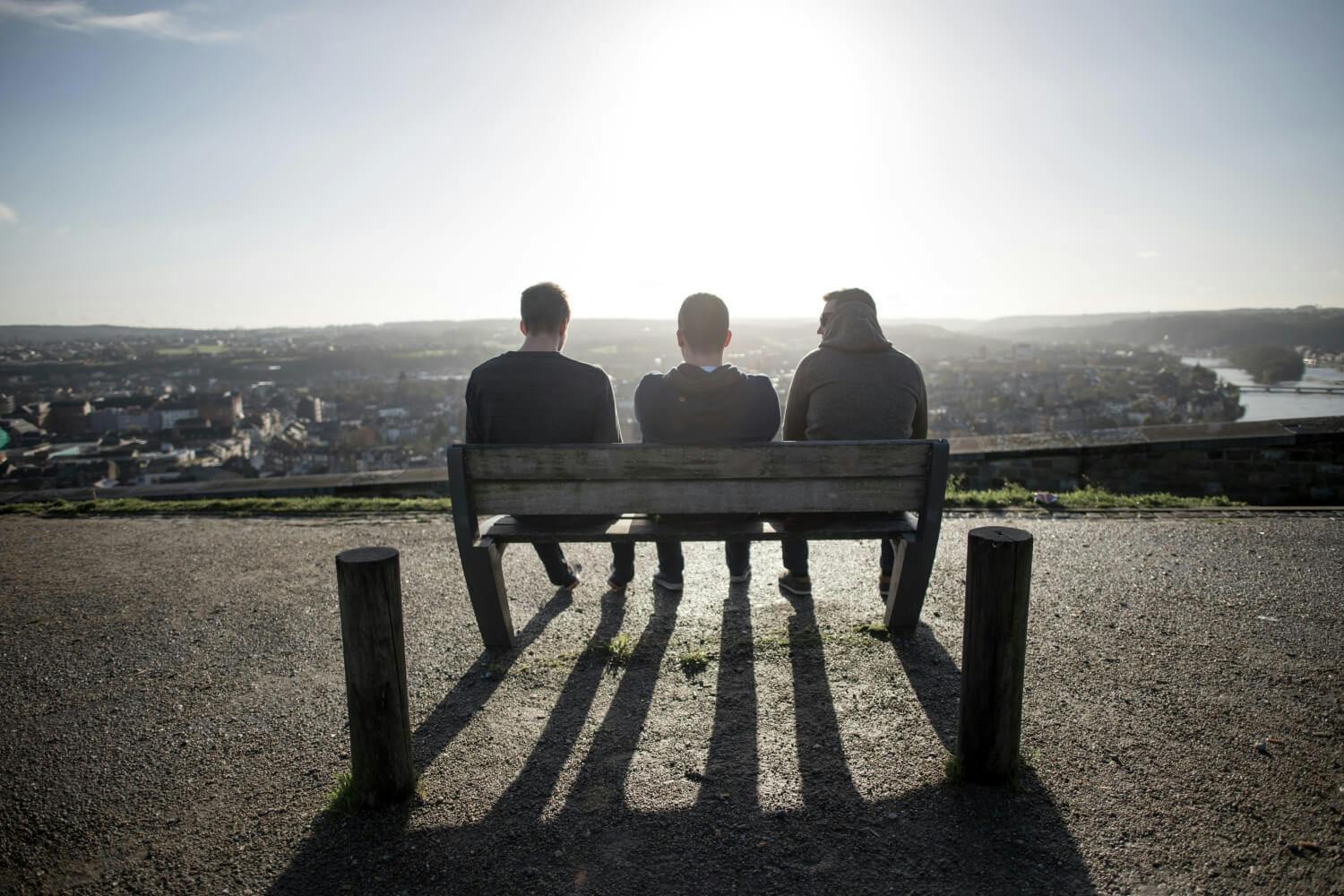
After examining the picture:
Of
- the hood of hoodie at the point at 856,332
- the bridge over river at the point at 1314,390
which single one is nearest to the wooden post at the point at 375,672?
the hood of hoodie at the point at 856,332

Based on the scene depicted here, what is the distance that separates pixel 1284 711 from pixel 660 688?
243cm

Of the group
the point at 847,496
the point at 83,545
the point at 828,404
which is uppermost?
the point at 828,404

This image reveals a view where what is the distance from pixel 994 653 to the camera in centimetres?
230

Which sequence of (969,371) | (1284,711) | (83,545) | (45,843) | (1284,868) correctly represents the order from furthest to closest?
(969,371) < (83,545) < (1284,711) < (45,843) < (1284,868)

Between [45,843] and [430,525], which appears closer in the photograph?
[45,843]

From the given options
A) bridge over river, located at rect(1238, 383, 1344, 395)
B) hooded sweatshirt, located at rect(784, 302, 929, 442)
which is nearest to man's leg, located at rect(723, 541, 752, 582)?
hooded sweatshirt, located at rect(784, 302, 929, 442)

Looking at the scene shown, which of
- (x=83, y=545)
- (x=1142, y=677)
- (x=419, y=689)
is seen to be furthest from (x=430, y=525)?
(x=1142, y=677)

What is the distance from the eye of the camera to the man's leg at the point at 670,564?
13.9ft

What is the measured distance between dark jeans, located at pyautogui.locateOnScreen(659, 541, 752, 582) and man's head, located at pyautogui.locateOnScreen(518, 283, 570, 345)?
1.39 meters

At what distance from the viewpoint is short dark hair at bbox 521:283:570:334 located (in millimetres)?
3701

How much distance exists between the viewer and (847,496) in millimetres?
3168

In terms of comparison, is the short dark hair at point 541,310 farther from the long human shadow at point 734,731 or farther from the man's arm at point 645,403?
the long human shadow at point 734,731

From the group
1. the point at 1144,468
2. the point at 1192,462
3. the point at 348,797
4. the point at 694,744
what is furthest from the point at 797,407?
the point at 1192,462

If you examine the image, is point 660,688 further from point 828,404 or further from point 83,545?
point 83,545
